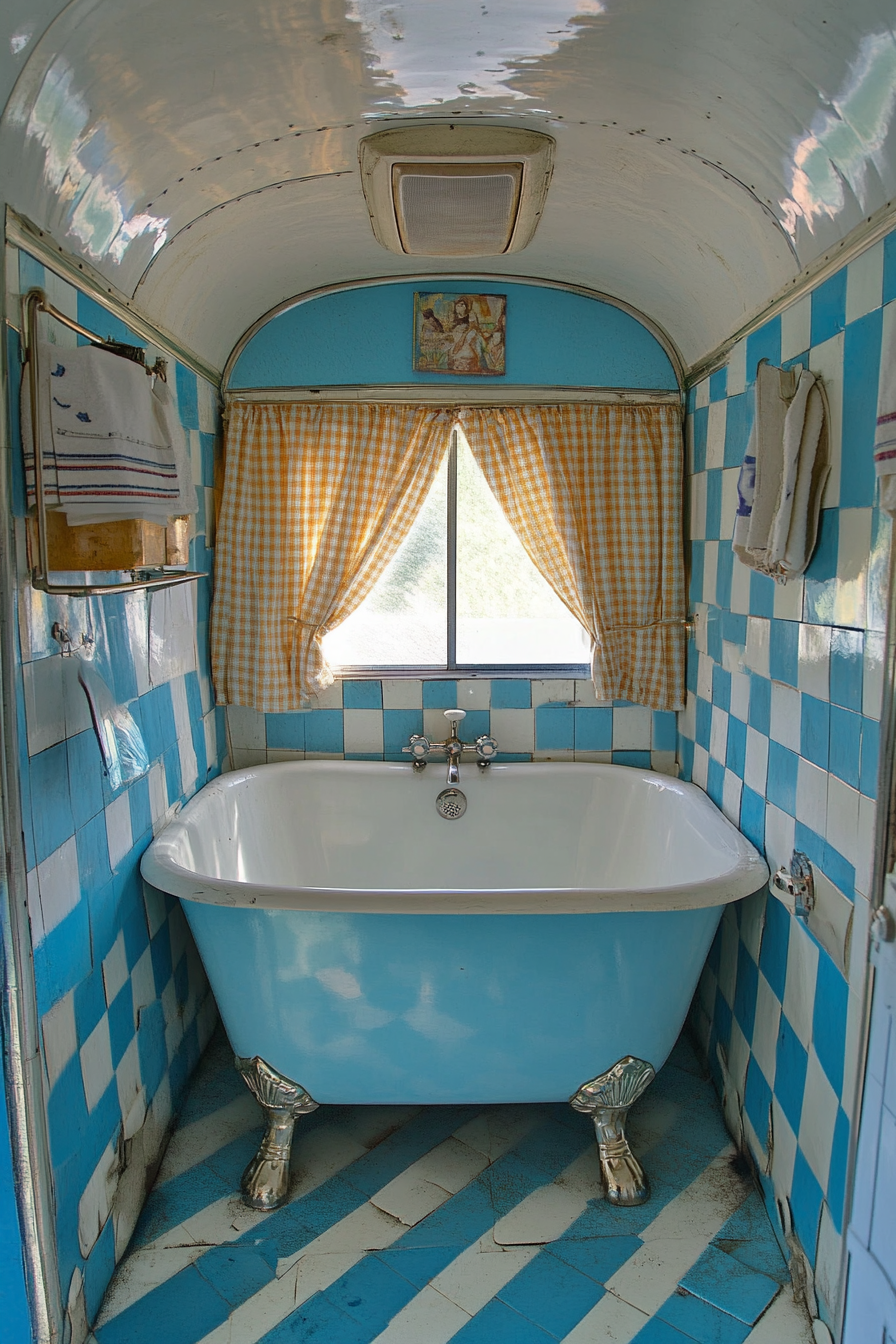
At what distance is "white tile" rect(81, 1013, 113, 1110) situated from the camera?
63.4 inches

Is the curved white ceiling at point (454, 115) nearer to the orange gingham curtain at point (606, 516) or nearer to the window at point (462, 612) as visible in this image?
the orange gingham curtain at point (606, 516)

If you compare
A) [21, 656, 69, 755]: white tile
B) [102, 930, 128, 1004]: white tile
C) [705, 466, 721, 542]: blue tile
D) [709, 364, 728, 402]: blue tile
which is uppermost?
[709, 364, 728, 402]: blue tile

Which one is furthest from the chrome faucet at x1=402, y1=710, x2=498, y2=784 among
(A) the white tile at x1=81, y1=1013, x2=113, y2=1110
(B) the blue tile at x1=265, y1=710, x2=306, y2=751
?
(A) the white tile at x1=81, y1=1013, x2=113, y2=1110

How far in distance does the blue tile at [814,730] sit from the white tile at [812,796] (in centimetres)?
2

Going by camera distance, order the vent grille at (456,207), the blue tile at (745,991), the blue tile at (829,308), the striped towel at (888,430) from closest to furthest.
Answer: the striped towel at (888,430)
the blue tile at (829,308)
the vent grille at (456,207)
the blue tile at (745,991)

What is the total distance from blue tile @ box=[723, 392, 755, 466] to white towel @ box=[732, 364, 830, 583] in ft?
1.34

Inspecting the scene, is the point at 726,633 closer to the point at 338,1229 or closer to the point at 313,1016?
the point at 313,1016

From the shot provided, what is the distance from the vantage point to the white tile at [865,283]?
1.43 metres

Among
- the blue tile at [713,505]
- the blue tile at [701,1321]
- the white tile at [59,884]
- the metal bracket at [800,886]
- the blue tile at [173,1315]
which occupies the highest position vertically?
the blue tile at [713,505]

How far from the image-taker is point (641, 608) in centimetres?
272

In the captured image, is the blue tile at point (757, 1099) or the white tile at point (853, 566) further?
the blue tile at point (757, 1099)

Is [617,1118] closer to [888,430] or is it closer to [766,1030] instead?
[766,1030]

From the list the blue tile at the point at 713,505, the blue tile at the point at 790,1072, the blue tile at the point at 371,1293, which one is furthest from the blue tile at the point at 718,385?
the blue tile at the point at 371,1293

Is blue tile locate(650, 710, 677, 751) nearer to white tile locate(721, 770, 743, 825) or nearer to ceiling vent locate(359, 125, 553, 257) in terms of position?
white tile locate(721, 770, 743, 825)
